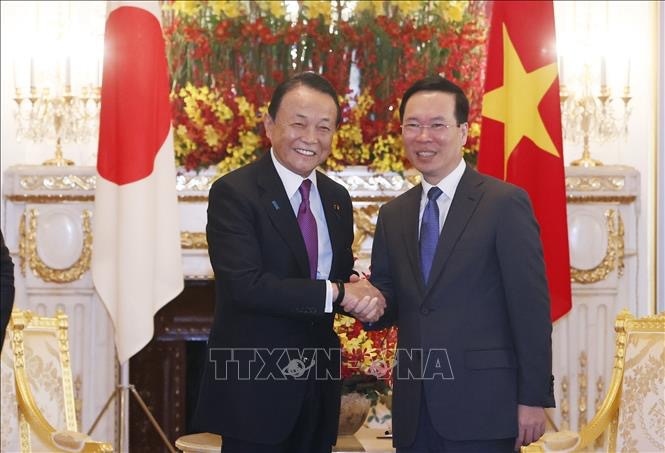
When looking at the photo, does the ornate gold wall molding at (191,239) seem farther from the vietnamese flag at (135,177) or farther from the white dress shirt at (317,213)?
the white dress shirt at (317,213)

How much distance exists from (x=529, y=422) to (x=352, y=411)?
4.16 feet

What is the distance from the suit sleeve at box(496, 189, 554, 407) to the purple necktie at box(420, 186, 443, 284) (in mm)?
218

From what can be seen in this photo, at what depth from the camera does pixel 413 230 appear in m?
3.72

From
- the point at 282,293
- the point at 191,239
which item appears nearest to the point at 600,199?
the point at 191,239

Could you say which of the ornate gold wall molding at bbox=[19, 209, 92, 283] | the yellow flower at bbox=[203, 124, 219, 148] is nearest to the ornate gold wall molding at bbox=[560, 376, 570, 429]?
the yellow flower at bbox=[203, 124, 219, 148]

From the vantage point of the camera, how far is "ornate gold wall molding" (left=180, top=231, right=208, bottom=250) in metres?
6.55

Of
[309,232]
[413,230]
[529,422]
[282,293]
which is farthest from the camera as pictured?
[309,232]

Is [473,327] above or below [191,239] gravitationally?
below

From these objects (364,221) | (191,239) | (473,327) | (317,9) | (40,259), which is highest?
(317,9)

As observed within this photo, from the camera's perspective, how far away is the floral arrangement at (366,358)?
14.5ft

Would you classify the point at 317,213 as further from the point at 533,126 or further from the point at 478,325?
the point at 533,126

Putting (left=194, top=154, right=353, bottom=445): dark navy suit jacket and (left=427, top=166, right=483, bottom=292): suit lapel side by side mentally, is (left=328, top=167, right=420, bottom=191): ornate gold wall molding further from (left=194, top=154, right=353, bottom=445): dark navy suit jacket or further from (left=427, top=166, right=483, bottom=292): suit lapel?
(left=427, top=166, right=483, bottom=292): suit lapel

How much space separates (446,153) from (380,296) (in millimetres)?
525

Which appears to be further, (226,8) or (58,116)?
(58,116)
